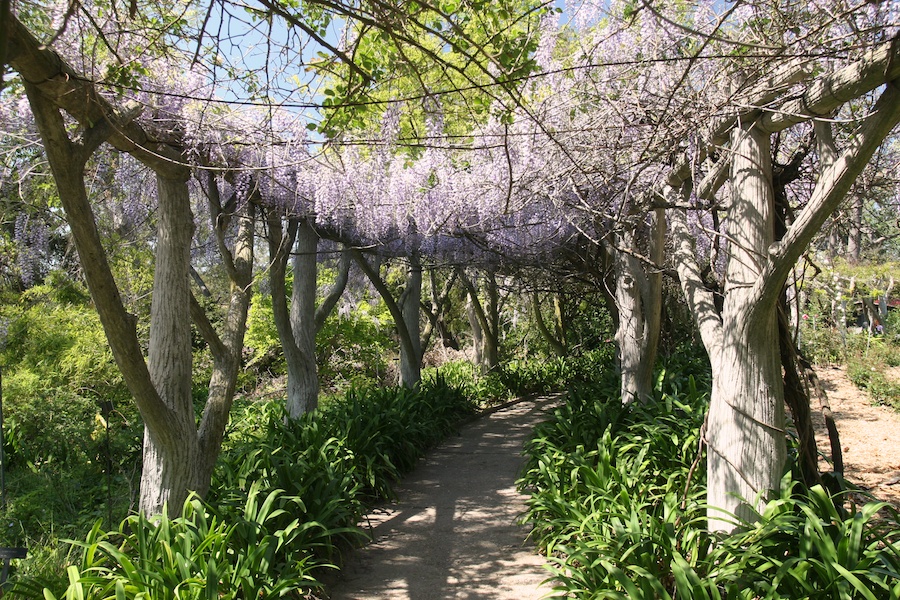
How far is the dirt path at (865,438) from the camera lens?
19.8ft

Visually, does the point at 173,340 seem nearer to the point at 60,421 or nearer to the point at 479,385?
the point at 60,421

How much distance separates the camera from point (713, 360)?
12.7 ft

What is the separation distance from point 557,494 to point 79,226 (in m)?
3.50

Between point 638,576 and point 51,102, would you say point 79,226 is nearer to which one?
point 51,102

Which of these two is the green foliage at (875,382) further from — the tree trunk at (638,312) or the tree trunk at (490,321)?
the tree trunk at (490,321)

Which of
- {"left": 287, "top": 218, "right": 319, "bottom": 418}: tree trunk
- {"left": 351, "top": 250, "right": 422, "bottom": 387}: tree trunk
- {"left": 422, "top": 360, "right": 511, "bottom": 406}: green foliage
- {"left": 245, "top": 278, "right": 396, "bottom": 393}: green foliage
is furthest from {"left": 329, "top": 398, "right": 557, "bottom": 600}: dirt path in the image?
{"left": 245, "top": 278, "right": 396, "bottom": 393}: green foliage

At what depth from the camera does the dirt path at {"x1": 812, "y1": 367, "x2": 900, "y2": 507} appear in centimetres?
603

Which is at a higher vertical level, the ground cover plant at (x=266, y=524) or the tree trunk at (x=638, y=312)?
the tree trunk at (x=638, y=312)

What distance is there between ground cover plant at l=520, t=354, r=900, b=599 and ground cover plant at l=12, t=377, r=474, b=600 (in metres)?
1.48

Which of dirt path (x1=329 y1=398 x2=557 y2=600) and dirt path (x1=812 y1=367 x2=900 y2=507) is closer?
dirt path (x1=329 y1=398 x2=557 y2=600)

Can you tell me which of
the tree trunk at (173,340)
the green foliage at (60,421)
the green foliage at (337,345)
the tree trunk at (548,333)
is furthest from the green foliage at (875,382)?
the green foliage at (60,421)

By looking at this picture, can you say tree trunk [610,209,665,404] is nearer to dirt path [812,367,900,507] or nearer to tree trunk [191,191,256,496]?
dirt path [812,367,900,507]

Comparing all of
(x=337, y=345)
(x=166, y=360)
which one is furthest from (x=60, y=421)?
(x=337, y=345)

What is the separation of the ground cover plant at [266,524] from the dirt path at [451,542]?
0.23 meters
